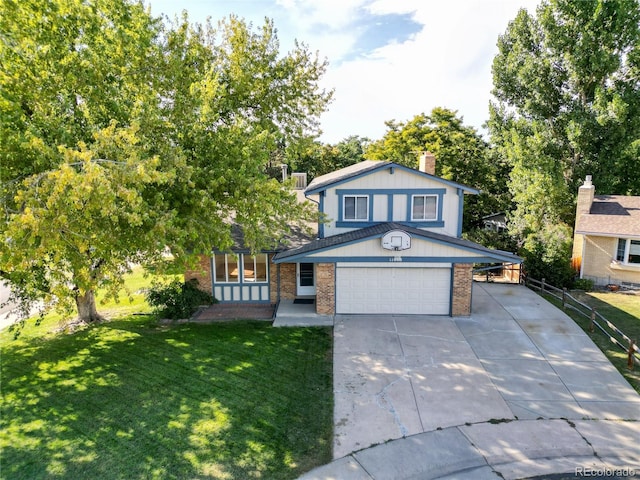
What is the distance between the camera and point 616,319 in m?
16.4

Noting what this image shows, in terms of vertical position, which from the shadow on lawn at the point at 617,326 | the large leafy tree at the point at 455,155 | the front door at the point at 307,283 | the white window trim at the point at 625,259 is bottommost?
the shadow on lawn at the point at 617,326

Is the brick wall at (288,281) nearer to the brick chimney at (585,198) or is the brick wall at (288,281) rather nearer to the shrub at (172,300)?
the shrub at (172,300)

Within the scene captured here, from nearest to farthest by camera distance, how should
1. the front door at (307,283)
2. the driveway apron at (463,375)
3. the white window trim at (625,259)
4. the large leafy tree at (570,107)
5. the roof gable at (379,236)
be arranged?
the driveway apron at (463,375) < the roof gable at (379,236) < the front door at (307,283) < the white window trim at (625,259) < the large leafy tree at (570,107)

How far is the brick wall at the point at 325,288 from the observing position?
53.0 ft

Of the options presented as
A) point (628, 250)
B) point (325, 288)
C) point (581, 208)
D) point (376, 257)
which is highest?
point (581, 208)

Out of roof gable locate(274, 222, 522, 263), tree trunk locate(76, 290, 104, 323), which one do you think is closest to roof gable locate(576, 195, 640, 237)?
roof gable locate(274, 222, 522, 263)

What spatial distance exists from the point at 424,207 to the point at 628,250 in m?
12.9

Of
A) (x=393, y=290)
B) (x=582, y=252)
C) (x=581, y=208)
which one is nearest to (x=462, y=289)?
(x=393, y=290)

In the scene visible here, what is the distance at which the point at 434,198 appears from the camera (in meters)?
17.1

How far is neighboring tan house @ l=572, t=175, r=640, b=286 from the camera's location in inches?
838

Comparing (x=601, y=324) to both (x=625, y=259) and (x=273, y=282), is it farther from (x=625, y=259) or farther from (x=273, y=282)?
(x=273, y=282)

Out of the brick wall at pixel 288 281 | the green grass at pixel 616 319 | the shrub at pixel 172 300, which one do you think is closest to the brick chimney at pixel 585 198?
the green grass at pixel 616 319

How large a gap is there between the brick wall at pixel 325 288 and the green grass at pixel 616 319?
945 centimetres

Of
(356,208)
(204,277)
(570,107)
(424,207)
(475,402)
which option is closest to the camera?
(475,402)
